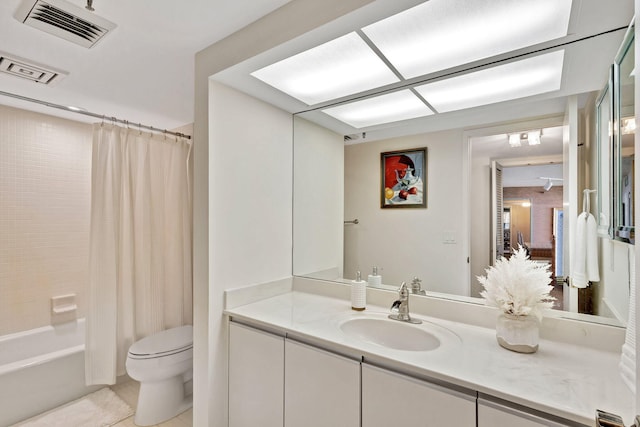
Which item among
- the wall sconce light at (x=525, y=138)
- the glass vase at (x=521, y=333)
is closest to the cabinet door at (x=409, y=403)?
the glass vase at (x=521, y=333)

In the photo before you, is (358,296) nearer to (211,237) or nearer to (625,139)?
(211,237)

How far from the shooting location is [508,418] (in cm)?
87

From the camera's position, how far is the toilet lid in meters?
2.02

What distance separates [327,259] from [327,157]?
0.69 meters

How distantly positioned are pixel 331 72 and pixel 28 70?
182cm

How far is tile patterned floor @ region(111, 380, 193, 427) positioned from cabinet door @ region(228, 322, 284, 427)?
0.60m

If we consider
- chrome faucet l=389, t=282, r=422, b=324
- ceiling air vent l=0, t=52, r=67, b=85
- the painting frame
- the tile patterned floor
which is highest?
ceiling air vent l=0, t=52, r=67, b=85

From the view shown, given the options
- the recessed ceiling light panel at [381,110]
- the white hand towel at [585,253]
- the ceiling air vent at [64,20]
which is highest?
the ceiling air vent at [64,20]

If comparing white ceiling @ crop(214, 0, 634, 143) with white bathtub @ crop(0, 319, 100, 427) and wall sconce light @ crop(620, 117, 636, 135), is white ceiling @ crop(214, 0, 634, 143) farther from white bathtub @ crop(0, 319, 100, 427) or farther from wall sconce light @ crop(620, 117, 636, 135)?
white bathtub @ crop(0, 319, 100, 427)

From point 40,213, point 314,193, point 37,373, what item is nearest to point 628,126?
point 314,193

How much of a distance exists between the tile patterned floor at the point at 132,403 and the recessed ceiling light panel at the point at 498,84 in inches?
97.8

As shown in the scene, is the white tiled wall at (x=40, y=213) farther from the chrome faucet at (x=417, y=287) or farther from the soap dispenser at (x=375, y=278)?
the chrome faucet at (x=417, y=287)

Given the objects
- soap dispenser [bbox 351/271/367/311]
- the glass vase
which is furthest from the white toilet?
the glass vase

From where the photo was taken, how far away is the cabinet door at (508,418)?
825 mm
